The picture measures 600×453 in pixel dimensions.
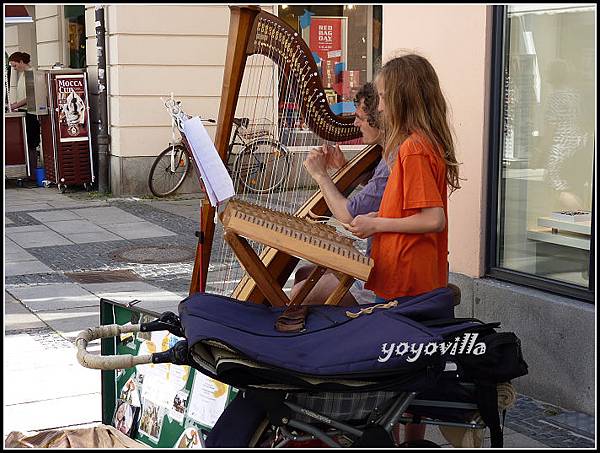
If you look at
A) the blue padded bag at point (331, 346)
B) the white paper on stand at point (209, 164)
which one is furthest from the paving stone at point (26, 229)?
the blue padded bag at point (331, 346)

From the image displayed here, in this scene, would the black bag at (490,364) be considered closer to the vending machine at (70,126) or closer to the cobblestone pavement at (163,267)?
the cobblestone pavement at (163,267)

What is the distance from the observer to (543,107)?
5.06 meters

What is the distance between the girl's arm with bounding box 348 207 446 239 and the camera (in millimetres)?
3412

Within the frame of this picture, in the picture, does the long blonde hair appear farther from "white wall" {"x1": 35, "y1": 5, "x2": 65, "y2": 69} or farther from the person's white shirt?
"white wall" {"x1": 35, "y1": 5, "x2": 65, "y2": 69}

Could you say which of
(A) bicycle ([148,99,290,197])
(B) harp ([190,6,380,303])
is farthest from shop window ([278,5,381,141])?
(B) harp ([190,6,380,303])

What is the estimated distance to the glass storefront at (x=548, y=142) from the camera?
15.9 ft

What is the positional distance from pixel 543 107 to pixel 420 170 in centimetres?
191

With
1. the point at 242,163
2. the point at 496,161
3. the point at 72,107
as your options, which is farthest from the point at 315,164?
the point at 72,107

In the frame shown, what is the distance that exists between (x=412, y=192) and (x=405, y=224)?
4.9 inches

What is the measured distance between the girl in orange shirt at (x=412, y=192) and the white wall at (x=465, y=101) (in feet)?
4.87

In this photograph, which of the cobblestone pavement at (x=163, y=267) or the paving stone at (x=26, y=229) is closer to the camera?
the cobblestone pavement at (x=163, y=267)

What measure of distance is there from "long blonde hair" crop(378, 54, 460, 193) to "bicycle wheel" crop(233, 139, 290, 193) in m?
1.14

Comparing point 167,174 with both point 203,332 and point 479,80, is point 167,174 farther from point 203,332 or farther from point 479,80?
point 203,332

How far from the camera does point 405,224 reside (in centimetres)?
341
